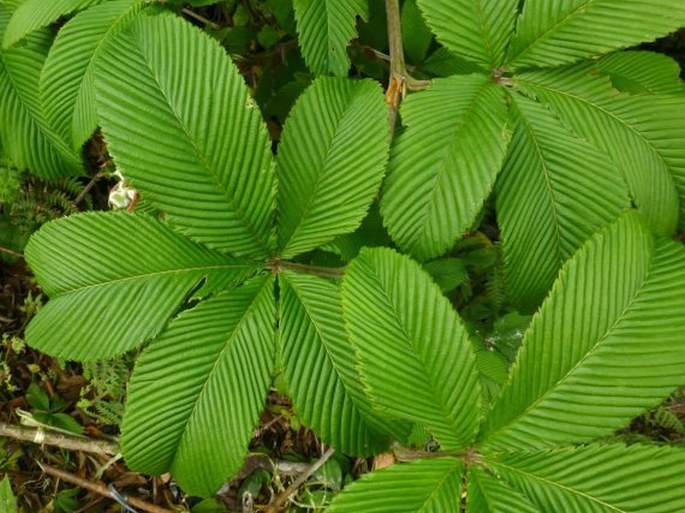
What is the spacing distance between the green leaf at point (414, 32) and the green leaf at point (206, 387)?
1035 mm

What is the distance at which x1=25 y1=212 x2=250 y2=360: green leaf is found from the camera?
130cm

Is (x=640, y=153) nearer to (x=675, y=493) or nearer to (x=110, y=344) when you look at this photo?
(x=675, y=493)

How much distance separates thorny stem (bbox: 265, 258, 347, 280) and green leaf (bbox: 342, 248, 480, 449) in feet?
0.76

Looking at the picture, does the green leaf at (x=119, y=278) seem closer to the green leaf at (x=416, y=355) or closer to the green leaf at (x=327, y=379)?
the green leaf at (x=327, y=379)

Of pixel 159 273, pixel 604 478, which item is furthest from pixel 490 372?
pixel 159 273

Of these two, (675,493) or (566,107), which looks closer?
(675,493)

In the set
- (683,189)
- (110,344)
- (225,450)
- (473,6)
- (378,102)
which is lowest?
(225,450)

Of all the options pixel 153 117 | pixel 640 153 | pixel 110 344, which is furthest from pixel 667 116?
pixel 110 344

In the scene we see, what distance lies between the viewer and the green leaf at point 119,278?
1.30 metres

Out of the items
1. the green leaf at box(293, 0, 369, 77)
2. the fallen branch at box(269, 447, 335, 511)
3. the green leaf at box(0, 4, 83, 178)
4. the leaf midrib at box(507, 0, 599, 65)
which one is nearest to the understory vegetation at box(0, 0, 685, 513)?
the leaf midrib at box(507, 0, 599, 65)

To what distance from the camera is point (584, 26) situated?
4.20ft

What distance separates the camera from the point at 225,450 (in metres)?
1.27

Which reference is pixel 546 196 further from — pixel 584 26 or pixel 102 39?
Result: pixel 102 39

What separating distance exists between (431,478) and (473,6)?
0.95m
